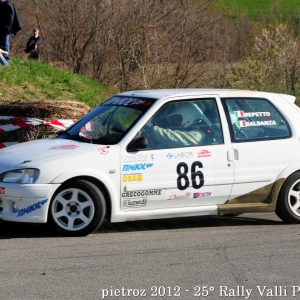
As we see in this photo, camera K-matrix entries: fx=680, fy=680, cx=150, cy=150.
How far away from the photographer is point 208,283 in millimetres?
5652

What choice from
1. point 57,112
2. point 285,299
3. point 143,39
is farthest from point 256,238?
point 143,39

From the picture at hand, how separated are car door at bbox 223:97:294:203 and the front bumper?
86.9 inches

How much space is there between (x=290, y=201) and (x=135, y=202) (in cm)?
199

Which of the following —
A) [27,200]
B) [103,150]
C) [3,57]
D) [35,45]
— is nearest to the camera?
[27,200]

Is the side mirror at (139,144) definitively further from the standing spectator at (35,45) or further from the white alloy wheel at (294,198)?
the standing spectator at (35,45)

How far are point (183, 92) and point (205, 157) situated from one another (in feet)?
2.86

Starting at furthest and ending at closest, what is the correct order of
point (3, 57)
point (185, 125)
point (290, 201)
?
point (3, 57) → point (290, 201) → point (185, 125)

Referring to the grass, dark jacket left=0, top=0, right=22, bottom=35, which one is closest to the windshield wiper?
the grass

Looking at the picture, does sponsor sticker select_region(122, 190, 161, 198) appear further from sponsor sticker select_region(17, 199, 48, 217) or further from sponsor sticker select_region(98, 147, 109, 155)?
sponsor sticker select_region(17, 199, 48, 217)

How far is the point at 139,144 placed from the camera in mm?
7406

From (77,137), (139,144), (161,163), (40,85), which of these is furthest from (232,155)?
(40,85)

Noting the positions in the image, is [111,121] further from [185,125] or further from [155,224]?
[155,224]

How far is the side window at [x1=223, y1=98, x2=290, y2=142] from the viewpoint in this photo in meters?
8.05

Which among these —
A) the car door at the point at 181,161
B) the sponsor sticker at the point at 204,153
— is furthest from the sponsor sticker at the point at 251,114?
the sponsor sticker at the point at 204,153
